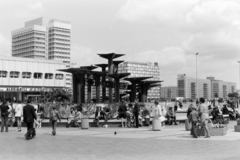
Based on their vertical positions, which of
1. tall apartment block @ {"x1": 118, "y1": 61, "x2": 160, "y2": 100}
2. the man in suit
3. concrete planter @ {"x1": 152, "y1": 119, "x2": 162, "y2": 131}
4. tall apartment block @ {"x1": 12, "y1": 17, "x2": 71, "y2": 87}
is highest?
tall apartment block @ {"x1": 12, "y1": 17, "x2": 71, "y2": 87}

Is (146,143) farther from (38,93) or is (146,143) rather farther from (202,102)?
(38,93)

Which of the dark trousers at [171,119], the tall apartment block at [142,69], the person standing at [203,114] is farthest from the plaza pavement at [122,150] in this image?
the tall apartment block at [142,69]

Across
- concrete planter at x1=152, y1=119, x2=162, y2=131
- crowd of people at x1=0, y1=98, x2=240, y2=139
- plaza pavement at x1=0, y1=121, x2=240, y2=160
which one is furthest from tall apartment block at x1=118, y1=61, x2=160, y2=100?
plaza pavement at x1=0, y1=121, x2=240, y2=160

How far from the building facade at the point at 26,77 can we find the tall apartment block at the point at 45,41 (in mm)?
79586

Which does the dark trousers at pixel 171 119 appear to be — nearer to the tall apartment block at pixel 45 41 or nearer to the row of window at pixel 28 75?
the row of window at pixel 28 75

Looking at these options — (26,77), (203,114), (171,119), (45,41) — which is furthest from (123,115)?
(45,41)

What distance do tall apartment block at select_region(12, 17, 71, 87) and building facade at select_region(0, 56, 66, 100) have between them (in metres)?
79.6

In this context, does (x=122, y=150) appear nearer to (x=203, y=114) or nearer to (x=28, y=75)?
(x=203, y=114)

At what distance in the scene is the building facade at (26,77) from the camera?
7912 centimetres

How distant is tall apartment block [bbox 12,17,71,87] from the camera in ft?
556

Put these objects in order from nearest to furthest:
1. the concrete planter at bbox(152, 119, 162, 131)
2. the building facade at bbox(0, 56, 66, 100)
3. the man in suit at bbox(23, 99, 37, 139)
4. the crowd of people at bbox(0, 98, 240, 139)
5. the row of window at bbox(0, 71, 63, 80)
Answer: the man in suit at bbox(23, 99, 37, 139)
the crowd of people at bbox(0, 98, 240, 139)
the concrete planter at bbox(152, 119, 162, 131)
the row of window at bbox(0, 71, 63, 80)
the building facade at bbox(0, 56, 66, 100)

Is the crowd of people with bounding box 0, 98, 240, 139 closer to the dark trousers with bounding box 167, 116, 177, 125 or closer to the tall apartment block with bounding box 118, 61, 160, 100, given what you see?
the dark trousers with bounding box 167, 116, 177, 125

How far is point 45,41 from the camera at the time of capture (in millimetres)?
173500

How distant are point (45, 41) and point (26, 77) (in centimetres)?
9452
